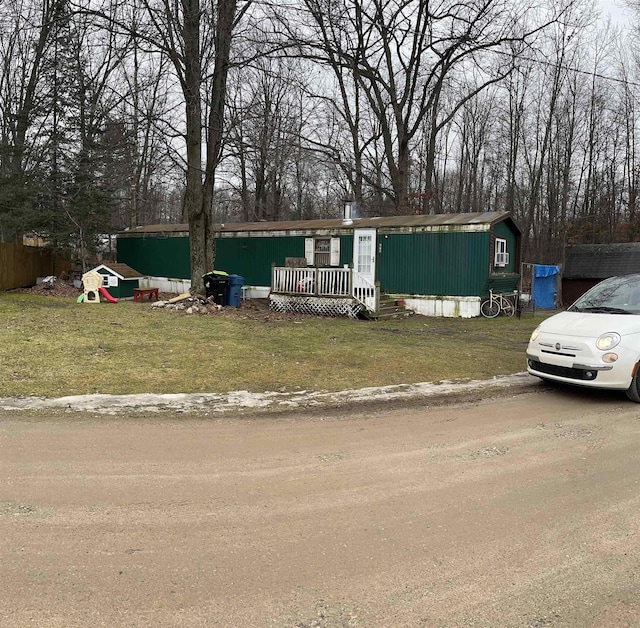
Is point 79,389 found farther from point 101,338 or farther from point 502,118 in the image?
point 502,118

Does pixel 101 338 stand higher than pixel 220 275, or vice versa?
pixel 220 275

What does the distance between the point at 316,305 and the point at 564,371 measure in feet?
33.9

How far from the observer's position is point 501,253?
17156mm

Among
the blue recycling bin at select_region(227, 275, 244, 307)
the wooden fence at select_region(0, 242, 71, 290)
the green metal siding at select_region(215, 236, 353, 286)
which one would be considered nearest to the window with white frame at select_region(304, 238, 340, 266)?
the green metal siding at select_region(215, 236, 353, 286)

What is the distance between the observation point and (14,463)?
162 inches

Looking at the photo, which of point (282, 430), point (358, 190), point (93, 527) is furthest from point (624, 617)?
point (358, 190)

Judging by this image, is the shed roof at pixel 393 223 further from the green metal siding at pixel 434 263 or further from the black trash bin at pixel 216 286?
the black trash bin at pixel 216 286

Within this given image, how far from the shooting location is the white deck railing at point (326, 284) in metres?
15.8

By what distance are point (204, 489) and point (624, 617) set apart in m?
2.56

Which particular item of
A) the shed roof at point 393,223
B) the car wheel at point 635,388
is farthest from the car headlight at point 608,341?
the shed roof at point 393,223

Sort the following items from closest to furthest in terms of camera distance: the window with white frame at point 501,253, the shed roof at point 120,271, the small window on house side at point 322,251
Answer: the window with white frame at point 501,253
the small window on house side at point 322,251
the shed roof at point 120,271

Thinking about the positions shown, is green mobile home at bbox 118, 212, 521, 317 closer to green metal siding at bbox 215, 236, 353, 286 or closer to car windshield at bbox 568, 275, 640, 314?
green metal siding at bbox 215, 236, 353, 286

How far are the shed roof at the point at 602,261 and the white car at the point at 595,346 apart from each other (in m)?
16.5

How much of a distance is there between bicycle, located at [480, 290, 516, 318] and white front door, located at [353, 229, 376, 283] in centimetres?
365
